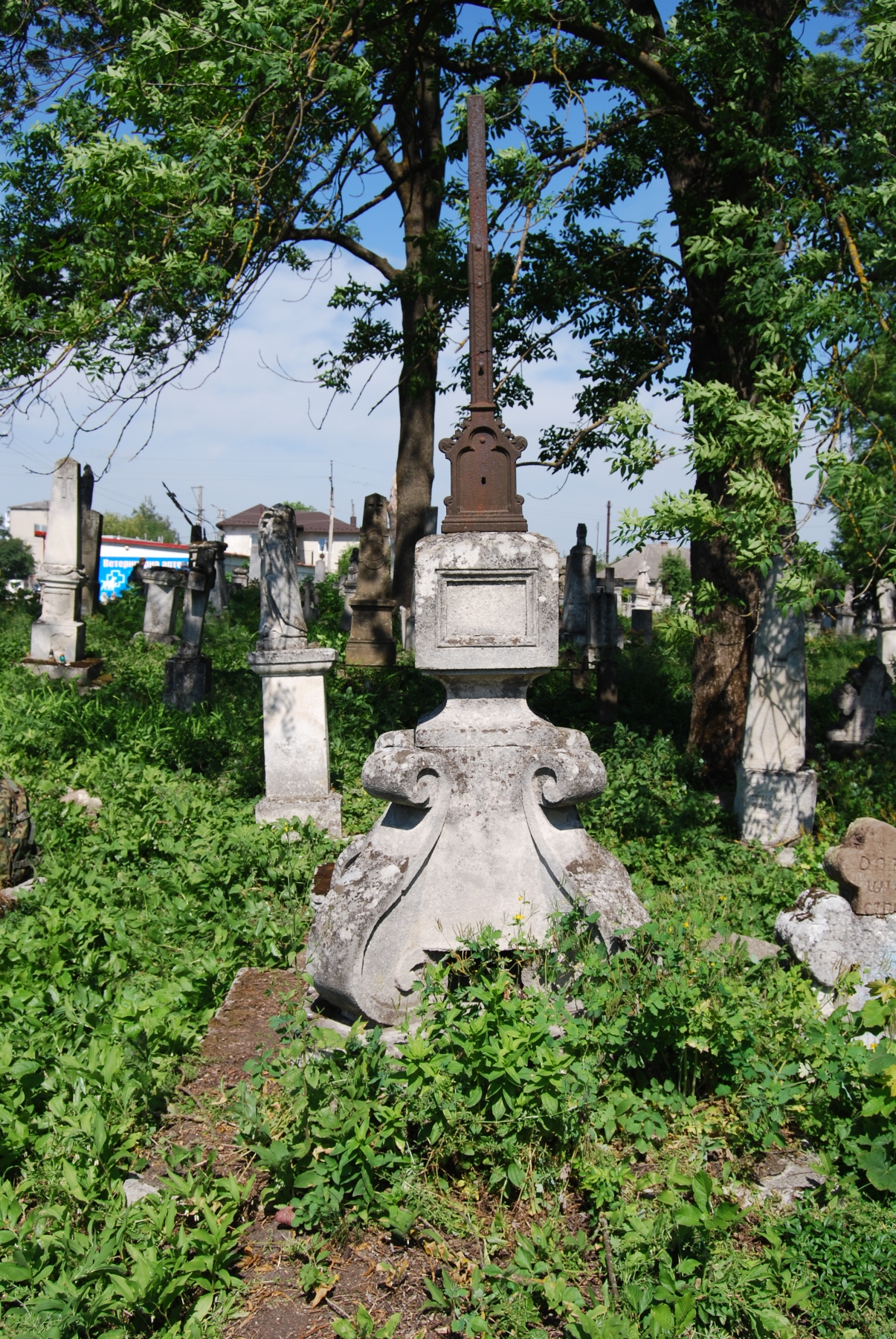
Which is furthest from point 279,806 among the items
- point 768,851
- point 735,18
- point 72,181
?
point 735,18

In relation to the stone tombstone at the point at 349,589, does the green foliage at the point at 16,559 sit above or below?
above

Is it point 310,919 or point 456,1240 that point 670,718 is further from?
point 456,1240

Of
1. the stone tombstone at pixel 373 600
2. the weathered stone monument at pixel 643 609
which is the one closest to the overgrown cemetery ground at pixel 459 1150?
the weathered stone monument at pixel 643 609

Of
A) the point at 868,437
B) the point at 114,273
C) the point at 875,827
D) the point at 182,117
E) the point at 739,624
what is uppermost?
the point at 182,117

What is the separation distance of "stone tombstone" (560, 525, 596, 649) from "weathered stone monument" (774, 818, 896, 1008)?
31.0 feet

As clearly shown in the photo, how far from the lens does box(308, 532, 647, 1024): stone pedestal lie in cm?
369

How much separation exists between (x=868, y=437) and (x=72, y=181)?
5.18 meters

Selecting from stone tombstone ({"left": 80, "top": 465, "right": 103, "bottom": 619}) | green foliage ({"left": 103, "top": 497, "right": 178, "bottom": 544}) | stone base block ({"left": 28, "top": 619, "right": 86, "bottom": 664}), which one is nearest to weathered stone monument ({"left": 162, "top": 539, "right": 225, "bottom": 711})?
stone base block ({"left": 28, "top": 619, "right": 86, "bottom": 664})

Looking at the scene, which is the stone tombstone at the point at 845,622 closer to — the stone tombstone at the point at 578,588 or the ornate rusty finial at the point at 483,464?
the stone tombstone at the point at 578,588

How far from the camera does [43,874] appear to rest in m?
5.98

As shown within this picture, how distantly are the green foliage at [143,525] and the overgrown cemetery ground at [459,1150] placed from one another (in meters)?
87.3

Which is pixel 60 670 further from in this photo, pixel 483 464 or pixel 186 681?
pixel 483 464

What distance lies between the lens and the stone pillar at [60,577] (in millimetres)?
11008

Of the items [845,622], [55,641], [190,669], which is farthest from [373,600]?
→ [845,622]
